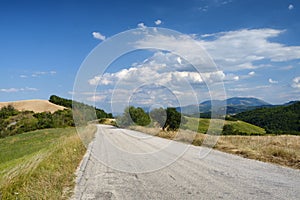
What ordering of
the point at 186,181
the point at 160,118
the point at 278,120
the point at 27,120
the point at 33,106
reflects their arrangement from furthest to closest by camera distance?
the point at 33,106
the point at 27,120
the point at 278,120
the point at 160,118
the point at 186,181

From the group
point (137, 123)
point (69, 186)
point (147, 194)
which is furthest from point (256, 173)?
point (137, 123)

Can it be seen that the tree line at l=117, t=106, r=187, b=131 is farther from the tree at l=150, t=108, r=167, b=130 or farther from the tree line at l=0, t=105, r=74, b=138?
the tree line at l=0, t=105, r=74, b=138

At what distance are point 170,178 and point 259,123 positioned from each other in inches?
3666

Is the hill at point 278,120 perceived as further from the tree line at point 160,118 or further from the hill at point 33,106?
the hill at point 33,106

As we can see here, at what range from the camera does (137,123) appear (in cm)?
4897

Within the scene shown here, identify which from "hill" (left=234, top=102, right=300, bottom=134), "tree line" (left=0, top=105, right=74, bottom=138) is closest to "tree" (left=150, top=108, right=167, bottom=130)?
"hill" (left=234, top=102, right=300, bottom=134)

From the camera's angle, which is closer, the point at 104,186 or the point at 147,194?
the point at 147,194

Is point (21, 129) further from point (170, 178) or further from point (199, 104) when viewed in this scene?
point (170, 178)

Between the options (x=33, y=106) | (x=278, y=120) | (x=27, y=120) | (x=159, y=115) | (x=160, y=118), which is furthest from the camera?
(x=33, y=106)

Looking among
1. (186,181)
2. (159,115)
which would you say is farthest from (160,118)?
(186,181)

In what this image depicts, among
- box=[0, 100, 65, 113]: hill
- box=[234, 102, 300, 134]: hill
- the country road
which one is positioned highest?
box=[0, 100, 65, 113]: hill

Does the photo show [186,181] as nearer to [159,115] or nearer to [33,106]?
[159,115]

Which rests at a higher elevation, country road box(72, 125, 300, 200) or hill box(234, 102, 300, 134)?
hill box(234, 102, 300, 134)

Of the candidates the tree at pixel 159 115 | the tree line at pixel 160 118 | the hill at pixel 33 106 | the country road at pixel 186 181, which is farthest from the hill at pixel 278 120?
the hill at pixel 33 106
